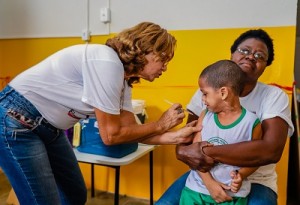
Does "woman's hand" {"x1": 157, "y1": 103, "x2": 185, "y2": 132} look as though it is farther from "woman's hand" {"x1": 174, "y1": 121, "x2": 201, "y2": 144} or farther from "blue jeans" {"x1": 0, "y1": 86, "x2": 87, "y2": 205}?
"blue jeans" {"x1": 0, "y1": 86, "x2": 87, "y2": 205}

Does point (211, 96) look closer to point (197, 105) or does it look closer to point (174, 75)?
point (197, 105)

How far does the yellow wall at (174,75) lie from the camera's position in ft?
6.73

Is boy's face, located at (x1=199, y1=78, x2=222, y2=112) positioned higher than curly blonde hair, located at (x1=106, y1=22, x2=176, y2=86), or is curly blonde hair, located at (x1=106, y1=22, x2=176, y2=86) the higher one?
curly blonde hair, located at (x1=106, y1=22, x2=176, y2=86)

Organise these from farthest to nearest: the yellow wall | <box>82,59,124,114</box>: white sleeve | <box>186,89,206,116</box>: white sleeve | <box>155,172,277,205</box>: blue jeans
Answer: the yellow wall < <box>186,89,206,116</box>: white sleeve < <box>155,172,277,205</box>: blue jeans < <box>82,59,124,114</box>: white sleeve

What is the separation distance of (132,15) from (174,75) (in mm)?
569

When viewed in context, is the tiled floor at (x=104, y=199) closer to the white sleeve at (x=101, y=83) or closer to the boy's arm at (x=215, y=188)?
the boy's arm at (x=215, y=188)

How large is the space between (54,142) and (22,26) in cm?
185

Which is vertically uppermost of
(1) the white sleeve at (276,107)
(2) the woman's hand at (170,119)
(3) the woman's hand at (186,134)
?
(1) the white sleeve at (276,107)

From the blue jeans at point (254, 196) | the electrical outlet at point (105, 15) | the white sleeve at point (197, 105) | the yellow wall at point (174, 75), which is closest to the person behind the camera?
the blue jeans at point (254, 196)

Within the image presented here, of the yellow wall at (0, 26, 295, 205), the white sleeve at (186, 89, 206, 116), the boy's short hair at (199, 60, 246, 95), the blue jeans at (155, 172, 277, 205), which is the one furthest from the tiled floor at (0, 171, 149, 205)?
the boy's short hair at (199, 60, 246, 95)

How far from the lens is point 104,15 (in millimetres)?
2488

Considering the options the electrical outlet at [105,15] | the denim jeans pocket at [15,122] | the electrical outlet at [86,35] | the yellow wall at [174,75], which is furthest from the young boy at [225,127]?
the electrical outlet at [86,35]

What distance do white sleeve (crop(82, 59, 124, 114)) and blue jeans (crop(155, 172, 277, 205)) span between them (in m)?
0.54

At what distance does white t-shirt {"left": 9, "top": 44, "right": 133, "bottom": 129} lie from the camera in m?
1.19
